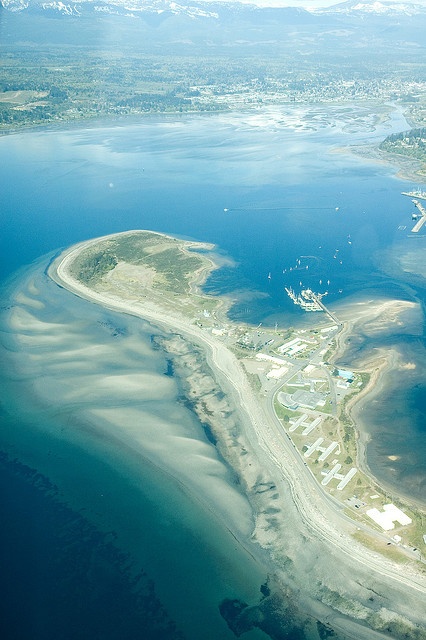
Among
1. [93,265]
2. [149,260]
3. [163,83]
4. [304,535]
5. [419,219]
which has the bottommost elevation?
[304,535]

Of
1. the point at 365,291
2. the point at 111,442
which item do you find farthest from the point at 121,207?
the point at 111,442

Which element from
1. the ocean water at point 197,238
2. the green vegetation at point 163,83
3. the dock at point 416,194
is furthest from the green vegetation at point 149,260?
the green vegetation at point 163,83

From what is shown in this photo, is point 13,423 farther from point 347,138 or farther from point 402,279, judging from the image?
point 347,138

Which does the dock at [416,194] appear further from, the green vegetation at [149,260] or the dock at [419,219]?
the green vegetation at [149,260]

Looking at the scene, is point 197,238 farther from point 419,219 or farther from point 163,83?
point 163,83

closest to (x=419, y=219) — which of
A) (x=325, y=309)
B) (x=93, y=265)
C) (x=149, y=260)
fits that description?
(x=325, y=309)

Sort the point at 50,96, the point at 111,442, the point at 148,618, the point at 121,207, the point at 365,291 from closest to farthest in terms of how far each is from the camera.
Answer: the point at 148,618 < the point at 111,442 < the point at 365,291 < the point at 121,207 < the point at 50,96

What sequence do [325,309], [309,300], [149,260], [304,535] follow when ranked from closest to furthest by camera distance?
[304,535]
[325,309]
[309,300]
[149,260]
